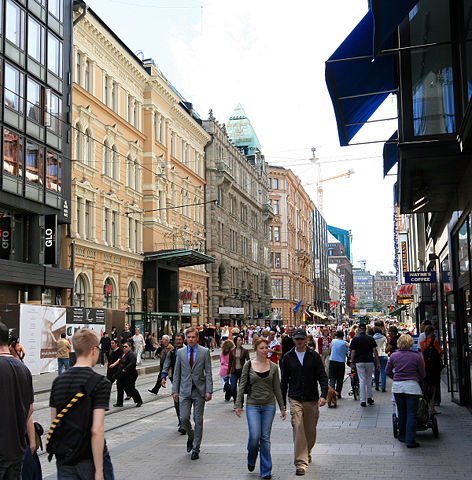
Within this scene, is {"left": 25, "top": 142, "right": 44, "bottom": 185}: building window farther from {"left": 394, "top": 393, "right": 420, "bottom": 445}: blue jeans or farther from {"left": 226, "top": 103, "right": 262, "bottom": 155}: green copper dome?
{"left": 226, "top": 103, "right": 262, "bottom": 155}: green copper dome

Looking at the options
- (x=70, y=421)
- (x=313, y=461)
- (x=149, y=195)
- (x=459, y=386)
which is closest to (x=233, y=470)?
(x=313, y=461)

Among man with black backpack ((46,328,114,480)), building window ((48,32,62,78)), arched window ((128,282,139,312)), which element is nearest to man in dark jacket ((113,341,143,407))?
man with black backpack ((46,328,114,480))

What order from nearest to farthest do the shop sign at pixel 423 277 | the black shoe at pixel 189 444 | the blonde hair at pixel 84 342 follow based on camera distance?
the blonde hair at pixel 84 342
the black shoe at pixel 189 444
the shop sign at pixel 423 277

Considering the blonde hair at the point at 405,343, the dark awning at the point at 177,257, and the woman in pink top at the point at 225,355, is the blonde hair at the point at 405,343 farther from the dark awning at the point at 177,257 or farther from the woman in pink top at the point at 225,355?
the dark awning at the point at 177,257

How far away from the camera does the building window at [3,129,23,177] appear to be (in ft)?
91.3

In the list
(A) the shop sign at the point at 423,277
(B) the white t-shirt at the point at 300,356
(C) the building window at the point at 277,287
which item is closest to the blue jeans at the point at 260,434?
(B) the white t-shirt at the point at 300,356

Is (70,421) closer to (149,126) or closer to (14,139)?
(14,139)

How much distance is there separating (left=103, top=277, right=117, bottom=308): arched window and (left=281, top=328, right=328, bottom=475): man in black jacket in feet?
98.2

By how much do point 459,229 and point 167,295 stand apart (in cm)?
3619

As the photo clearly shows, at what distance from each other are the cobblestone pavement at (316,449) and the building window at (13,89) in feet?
59.5

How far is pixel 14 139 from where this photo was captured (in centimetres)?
2845

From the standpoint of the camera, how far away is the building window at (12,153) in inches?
1096

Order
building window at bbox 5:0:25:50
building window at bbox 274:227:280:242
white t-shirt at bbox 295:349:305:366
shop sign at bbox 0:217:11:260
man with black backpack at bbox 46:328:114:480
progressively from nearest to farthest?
man with black backpack at bbox 46:328:114:480, white t-shirt at bbox 295:349:305:366, building window at bbox 5:0:25:50, shop sign at bbox 0:217:11:260, building window at bbox 274:227:280:242

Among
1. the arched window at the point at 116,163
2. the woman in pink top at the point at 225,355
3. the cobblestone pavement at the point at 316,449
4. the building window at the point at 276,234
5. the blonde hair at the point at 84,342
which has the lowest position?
the cobblestone pavement at the point at 316,449
